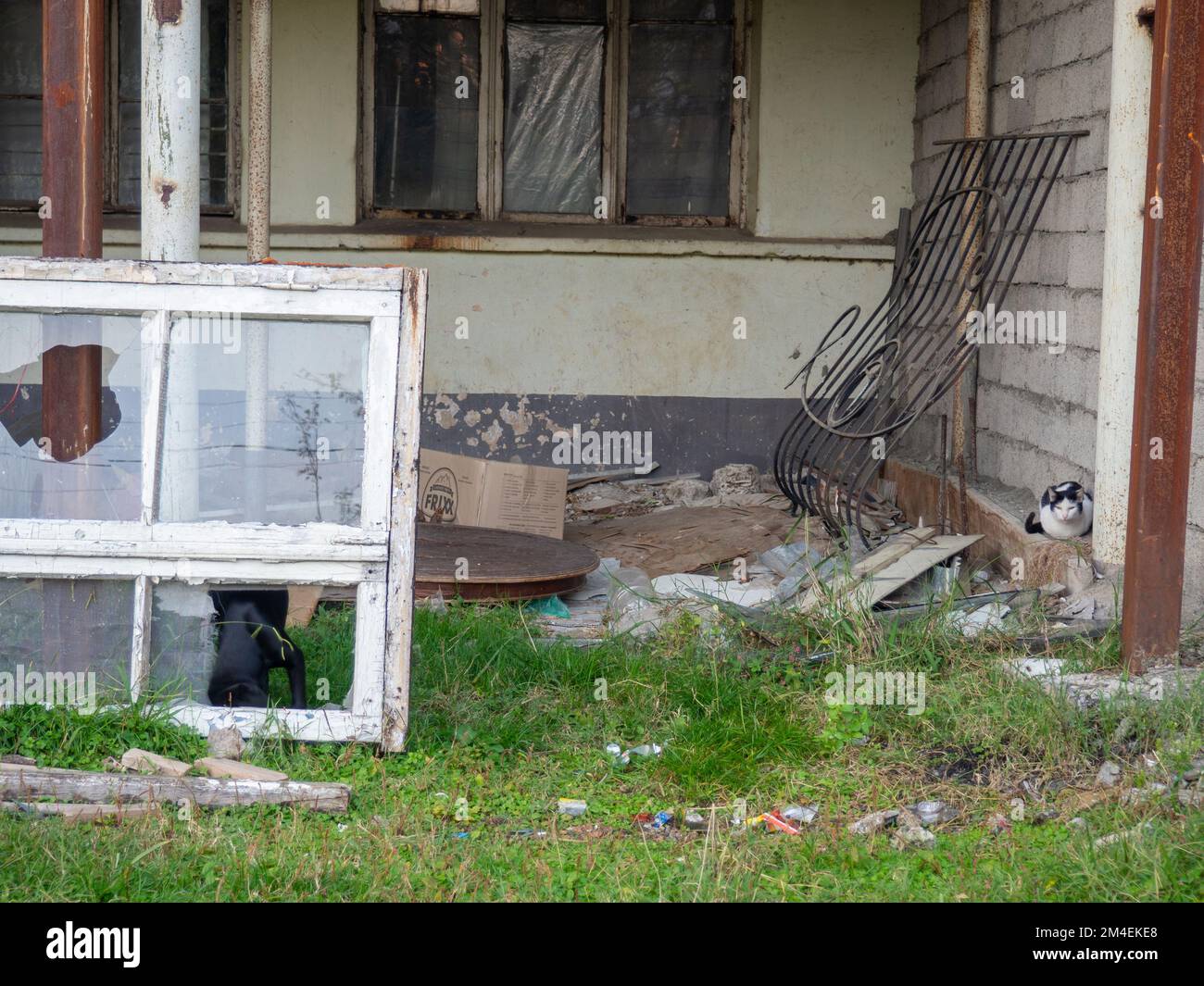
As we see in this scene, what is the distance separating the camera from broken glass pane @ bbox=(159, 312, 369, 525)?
3.43m

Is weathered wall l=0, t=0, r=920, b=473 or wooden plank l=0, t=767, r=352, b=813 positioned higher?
weathered wall l=0, t=0, r=920, b=473

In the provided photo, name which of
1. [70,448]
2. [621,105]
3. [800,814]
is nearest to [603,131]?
[621,105]

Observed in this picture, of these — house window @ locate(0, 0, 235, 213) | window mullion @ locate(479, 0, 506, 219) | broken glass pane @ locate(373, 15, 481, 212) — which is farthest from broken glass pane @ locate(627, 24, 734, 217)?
house window @ locate(0, 0, 235, 213)

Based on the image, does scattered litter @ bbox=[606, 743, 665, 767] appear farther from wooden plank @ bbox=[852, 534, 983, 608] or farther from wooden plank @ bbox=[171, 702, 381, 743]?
wooden plank @ bbox=[852, 534, 983, 608]

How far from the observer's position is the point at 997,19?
19.8 ft

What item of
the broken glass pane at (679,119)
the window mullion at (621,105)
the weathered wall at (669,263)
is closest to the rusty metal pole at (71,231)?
the weathered wall at (669,263)

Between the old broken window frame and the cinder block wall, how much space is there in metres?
2.72

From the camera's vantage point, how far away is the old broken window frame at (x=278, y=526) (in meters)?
3.37

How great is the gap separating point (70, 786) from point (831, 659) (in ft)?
7.11

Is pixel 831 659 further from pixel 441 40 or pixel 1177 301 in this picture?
pixel 441 40

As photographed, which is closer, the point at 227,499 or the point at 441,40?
the point at 227,499
